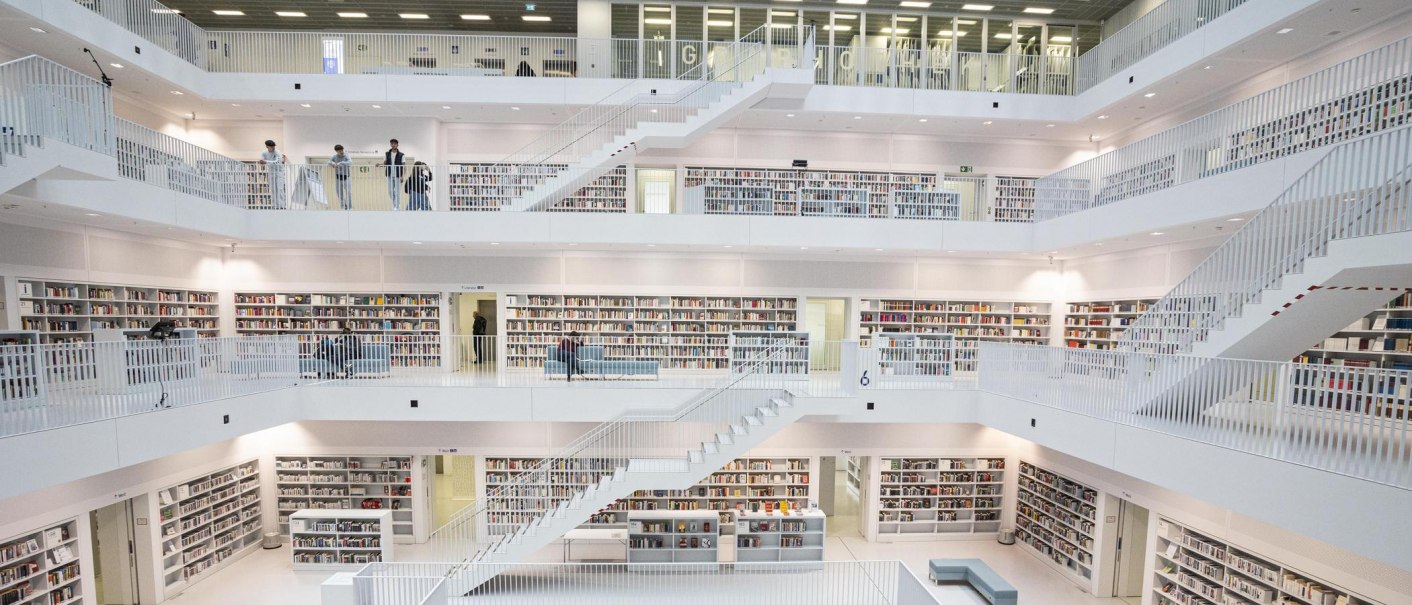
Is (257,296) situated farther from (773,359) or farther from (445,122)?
(773,359)

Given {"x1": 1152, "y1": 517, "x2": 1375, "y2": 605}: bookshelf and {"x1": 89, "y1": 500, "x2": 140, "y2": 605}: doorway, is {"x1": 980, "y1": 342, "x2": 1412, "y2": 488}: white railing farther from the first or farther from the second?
{"x1": 89, "y1": 500, "x2": 140, "y2": 605}: doorway

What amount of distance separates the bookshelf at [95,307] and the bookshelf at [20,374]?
10.2 feet

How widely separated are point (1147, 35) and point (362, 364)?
15.8 metres

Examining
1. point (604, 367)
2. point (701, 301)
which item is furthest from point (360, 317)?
point (701, 301)

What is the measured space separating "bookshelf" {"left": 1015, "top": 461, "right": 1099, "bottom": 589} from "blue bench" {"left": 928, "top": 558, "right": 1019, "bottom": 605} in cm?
181

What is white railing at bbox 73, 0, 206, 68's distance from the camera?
9.90m

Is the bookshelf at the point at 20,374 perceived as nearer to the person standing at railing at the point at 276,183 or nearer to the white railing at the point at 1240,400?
the person standing at railing at the point at 276,183

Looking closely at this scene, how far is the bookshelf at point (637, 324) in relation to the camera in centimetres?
1302

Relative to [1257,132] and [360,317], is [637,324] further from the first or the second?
[1257,132]

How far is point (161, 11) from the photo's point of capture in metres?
10.9

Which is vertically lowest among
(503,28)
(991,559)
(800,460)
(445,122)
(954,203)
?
(991,559)

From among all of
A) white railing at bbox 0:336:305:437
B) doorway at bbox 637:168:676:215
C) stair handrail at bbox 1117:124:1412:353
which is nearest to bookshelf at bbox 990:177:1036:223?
stair handrail at bbox 1117:124:1412:353

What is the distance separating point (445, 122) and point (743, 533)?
10.7 m

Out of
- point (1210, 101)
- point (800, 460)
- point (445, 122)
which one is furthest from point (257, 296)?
point (1210, 101)
